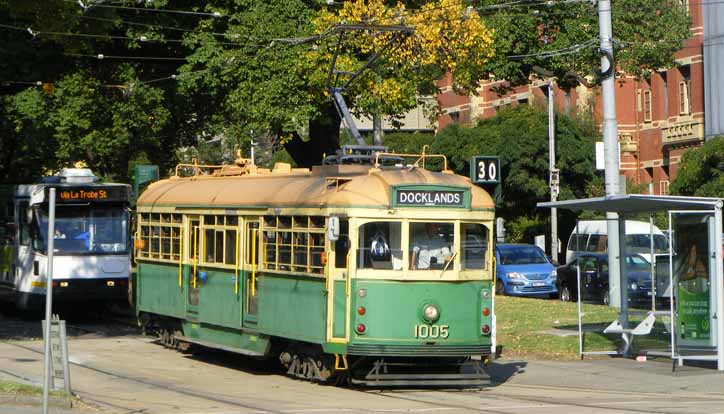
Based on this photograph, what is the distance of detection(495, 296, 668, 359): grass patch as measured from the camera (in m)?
21.9

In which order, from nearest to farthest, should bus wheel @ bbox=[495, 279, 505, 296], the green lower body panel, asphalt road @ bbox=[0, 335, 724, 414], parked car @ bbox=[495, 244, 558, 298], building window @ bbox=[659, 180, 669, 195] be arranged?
asphalt road @ bbox=[0, 335, 724, 414]
the green lower body panel
parked car @ bbox=[495, 244, 558, 298]
bus wheel @ bbox=[495, 279, 505, 296]
building window @ bbox=[659, 180, 669, 195]

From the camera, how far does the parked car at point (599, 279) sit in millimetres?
33969

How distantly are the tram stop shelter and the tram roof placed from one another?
282 cm

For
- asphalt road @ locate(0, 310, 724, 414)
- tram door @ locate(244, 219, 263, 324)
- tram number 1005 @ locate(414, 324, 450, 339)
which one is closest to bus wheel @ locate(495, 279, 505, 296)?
asphalt road @ locate(0, 310, 724, 414)

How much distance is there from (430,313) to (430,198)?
4.99 ft

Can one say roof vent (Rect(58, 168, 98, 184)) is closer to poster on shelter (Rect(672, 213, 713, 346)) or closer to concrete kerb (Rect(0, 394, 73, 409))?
concrete kerb (Rect(0, 394, 73, 409))

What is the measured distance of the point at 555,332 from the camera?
23953 millimetres

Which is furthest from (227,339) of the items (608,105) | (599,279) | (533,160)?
(533,160)

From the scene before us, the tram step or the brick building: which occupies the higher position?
the brick building

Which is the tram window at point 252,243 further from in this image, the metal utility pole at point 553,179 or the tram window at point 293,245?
the metal utility pole at point 553,179

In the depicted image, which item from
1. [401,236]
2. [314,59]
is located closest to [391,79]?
[314,59]

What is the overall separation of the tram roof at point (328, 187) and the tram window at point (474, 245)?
0.31 m

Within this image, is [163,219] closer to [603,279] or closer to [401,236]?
[401,236]

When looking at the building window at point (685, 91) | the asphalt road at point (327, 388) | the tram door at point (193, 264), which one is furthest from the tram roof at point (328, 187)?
the building window at point (685, 91)
